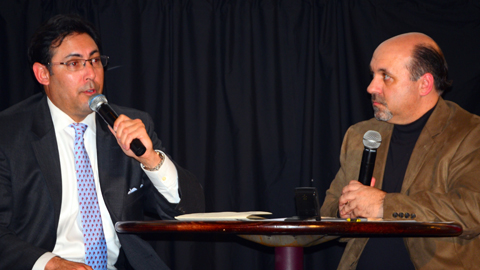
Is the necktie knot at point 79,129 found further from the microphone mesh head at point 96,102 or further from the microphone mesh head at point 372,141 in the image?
the microphone mesh head at point 372,141

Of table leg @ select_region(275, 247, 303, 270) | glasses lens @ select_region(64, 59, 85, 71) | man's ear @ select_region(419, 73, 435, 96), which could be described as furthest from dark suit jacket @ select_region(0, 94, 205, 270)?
man's ear @ select_region(419, 73, 435, 96)

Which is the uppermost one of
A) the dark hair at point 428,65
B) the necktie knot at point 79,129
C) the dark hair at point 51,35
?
the dark hair at point 51,35

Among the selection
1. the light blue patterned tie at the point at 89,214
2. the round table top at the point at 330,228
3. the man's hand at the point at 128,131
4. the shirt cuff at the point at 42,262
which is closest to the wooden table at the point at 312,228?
the round table top at the point at 330,228

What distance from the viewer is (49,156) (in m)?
2.03

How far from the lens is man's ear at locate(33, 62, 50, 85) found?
2.25 meters

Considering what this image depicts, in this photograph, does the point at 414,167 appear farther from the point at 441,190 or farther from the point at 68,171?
the point at 68,171

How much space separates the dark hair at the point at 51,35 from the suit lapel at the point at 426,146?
1793mm

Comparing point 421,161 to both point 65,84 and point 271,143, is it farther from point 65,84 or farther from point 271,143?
point 65,84

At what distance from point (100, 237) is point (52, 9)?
187 cm

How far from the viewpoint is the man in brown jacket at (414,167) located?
1785mm

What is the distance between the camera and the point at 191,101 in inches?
120

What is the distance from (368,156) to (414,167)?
339mm

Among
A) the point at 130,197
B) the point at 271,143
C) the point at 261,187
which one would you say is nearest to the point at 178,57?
the point at 271,143

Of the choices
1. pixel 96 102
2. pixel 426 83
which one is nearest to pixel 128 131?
pixel 96 102
